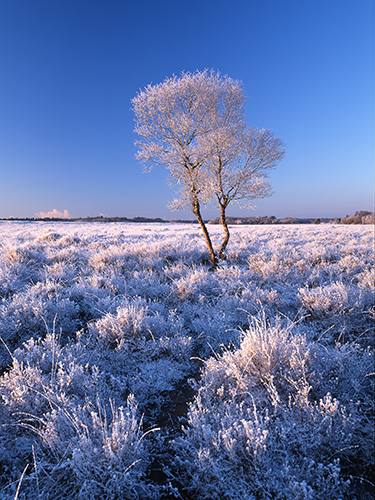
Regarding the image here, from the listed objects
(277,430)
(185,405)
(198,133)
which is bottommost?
(185,405)

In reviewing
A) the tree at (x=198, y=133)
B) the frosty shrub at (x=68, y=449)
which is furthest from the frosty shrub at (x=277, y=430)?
the tree at (x=198, y=133)

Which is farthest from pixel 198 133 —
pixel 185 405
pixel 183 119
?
pixel 185 405

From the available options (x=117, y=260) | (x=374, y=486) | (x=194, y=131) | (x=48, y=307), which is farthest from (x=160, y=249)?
(x=374, y=486)

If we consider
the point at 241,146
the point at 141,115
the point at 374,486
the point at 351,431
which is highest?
the point at 141,115

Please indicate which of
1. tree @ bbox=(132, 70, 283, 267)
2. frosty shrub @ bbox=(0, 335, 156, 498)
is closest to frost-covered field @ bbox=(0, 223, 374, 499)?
frosty shrub @ bbox=(0, 335, 156, 498)

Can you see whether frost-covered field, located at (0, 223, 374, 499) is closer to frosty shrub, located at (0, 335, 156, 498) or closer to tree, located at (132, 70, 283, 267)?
frosty shrub, located at (0, 335, 156, 498)

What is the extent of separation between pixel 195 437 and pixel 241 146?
Result: 1173 cm

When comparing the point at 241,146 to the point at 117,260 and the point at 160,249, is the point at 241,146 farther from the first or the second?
the point at 117,260

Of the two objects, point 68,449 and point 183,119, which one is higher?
point 183,119

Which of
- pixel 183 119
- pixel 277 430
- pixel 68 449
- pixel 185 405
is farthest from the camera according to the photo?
pixel 183 119

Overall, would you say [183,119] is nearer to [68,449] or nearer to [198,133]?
[198,133]

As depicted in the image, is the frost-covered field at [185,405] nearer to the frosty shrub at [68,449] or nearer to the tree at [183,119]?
the frosty shrub at [68,449]

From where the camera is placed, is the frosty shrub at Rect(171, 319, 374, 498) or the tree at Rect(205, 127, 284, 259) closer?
the frosty shrub at Rect(171, 319, 374, 498)

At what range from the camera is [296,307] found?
21.9ft
